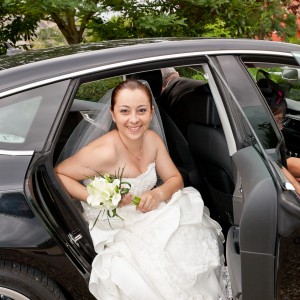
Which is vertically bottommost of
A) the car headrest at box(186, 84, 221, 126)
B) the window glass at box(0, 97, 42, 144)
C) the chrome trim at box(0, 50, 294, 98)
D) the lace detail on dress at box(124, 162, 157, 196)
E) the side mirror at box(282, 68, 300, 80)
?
the lace detail on dress at box(124, 162, 157, 196)

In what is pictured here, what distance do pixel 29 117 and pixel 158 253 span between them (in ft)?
2.71

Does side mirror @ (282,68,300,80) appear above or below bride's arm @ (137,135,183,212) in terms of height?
above

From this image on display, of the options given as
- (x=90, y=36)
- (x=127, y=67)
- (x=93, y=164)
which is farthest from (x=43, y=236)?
(x=90, y=36)

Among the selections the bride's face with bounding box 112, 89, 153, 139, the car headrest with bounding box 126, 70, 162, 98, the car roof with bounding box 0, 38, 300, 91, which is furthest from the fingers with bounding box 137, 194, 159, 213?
the car headrest with bounding box 126, 70, 162, 98

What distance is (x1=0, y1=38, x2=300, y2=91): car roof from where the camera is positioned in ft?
6.19

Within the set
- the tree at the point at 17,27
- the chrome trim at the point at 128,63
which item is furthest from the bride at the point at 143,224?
the tree at the point at 17,27

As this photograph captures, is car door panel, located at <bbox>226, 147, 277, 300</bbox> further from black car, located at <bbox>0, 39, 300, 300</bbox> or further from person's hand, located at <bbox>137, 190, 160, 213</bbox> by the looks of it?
person's hand, located at <bbox>137, 190, 160, 213</bbox>

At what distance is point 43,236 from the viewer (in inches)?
70.7

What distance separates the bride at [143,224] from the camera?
205 cm

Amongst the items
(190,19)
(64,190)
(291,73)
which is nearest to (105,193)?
(64,190)

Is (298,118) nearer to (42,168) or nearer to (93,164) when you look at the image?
(93,164)

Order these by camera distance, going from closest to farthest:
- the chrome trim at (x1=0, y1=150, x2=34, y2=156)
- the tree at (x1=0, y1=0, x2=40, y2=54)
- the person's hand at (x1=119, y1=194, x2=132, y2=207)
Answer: the chrome trim at (x1=0, y1=150, x2=34, y2=156) < the person's hand at (x1=119, y1=194, x2=132, y2=207) < the tree at (x1=0, y1=0, x2=40, y2=54)

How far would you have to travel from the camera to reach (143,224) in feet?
7.42

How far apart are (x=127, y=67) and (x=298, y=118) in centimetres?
182
